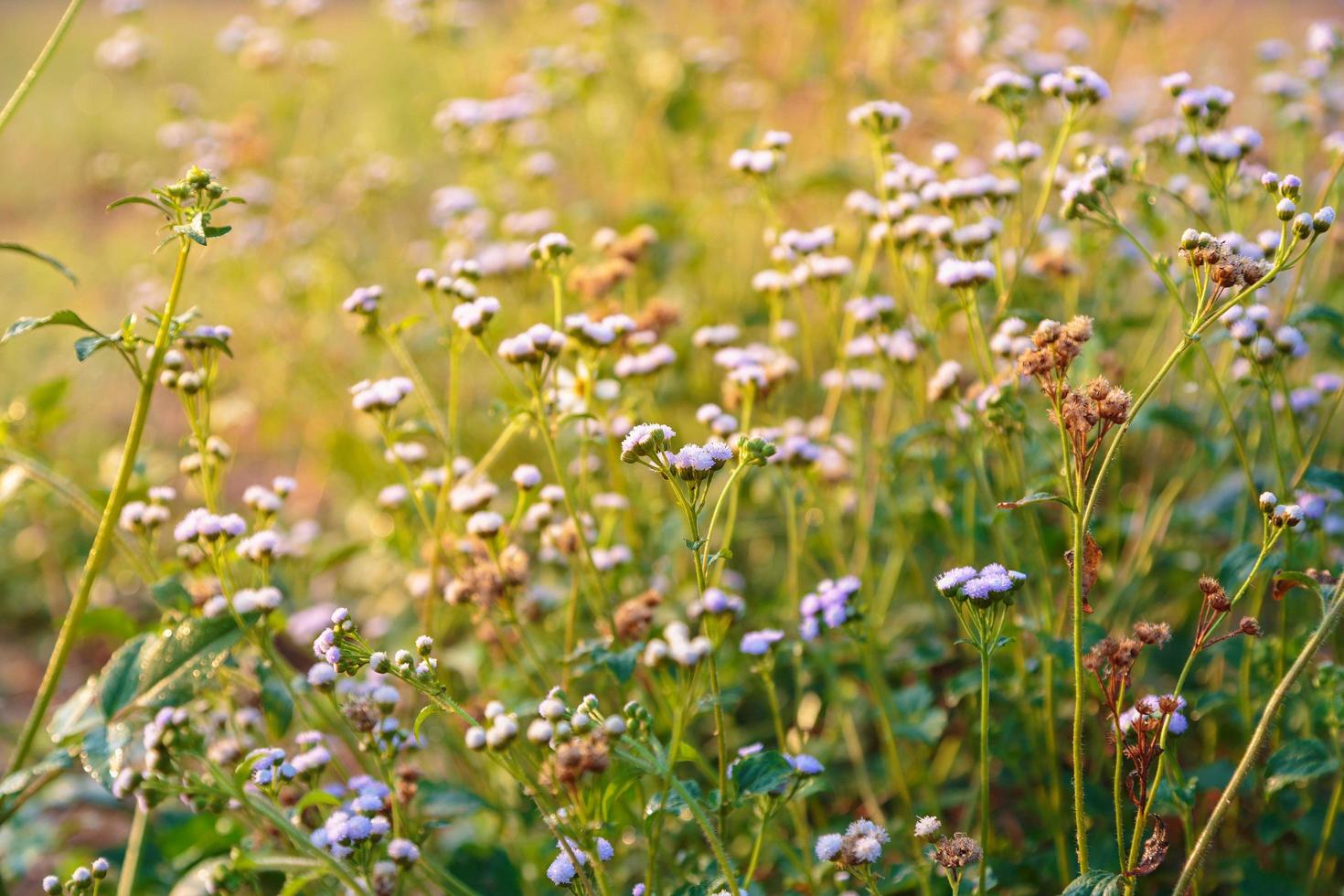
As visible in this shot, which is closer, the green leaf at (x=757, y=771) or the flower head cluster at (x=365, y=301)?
the green leaf at (x=757, y=771)

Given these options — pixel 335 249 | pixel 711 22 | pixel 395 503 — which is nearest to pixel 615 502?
pixel 395 503

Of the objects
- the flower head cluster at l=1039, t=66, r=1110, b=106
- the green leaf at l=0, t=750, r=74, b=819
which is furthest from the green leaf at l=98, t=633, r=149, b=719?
the flower head cluster at l=1039, t=66, r=1110, b=106

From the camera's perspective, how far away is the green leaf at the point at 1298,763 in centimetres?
221

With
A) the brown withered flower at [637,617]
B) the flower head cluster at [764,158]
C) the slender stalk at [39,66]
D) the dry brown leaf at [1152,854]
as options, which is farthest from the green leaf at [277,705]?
the flower head cluster at [764,158]

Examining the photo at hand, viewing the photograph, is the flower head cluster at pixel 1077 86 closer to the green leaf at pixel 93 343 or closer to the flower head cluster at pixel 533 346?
the flower head cluster at pixel 533 346

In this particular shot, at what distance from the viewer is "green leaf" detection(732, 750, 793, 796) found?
2.04 metres

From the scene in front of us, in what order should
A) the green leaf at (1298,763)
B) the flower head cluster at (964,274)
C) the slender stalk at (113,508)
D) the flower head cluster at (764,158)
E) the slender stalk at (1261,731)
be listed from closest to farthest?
the slender stalk at (1261,731)
the slender stalk at (113,508)
the green leaf at (1298,763)
the flower head cluster at (964,274)
the flower head cluster at (764,158)

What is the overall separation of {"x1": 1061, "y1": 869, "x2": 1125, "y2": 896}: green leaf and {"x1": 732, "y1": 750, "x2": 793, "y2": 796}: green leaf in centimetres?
51

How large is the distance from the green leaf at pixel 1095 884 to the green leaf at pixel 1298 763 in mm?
545

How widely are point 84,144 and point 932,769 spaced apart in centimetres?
1172

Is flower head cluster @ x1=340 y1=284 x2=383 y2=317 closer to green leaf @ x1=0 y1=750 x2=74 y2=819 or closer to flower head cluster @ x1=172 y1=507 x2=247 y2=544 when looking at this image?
flower head cluster @ x1=172 y1=507 x2=247 y2=544

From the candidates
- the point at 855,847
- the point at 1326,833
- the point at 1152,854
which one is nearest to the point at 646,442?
the point at 855,847

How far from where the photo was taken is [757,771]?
2.06 metres

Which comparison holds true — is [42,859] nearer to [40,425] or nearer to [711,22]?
[40,425]
